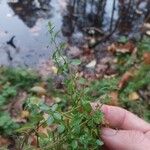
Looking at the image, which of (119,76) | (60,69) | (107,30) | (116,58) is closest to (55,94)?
(119,76)

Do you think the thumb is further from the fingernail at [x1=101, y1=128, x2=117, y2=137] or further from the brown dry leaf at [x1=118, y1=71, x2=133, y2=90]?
the brown dry leaf at [x1=118, y1=71, x2=133, y2=90]

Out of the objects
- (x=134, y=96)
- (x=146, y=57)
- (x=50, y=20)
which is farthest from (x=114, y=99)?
(x=50, y=20)

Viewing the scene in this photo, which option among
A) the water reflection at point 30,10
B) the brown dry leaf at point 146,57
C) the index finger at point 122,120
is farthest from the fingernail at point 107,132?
the water reflection at point 30,10

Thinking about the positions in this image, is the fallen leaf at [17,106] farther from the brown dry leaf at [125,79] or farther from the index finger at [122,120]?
the index finger at [122,120]

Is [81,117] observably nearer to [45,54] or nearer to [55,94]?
[55,94]

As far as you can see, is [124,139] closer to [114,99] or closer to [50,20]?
[114,99]
